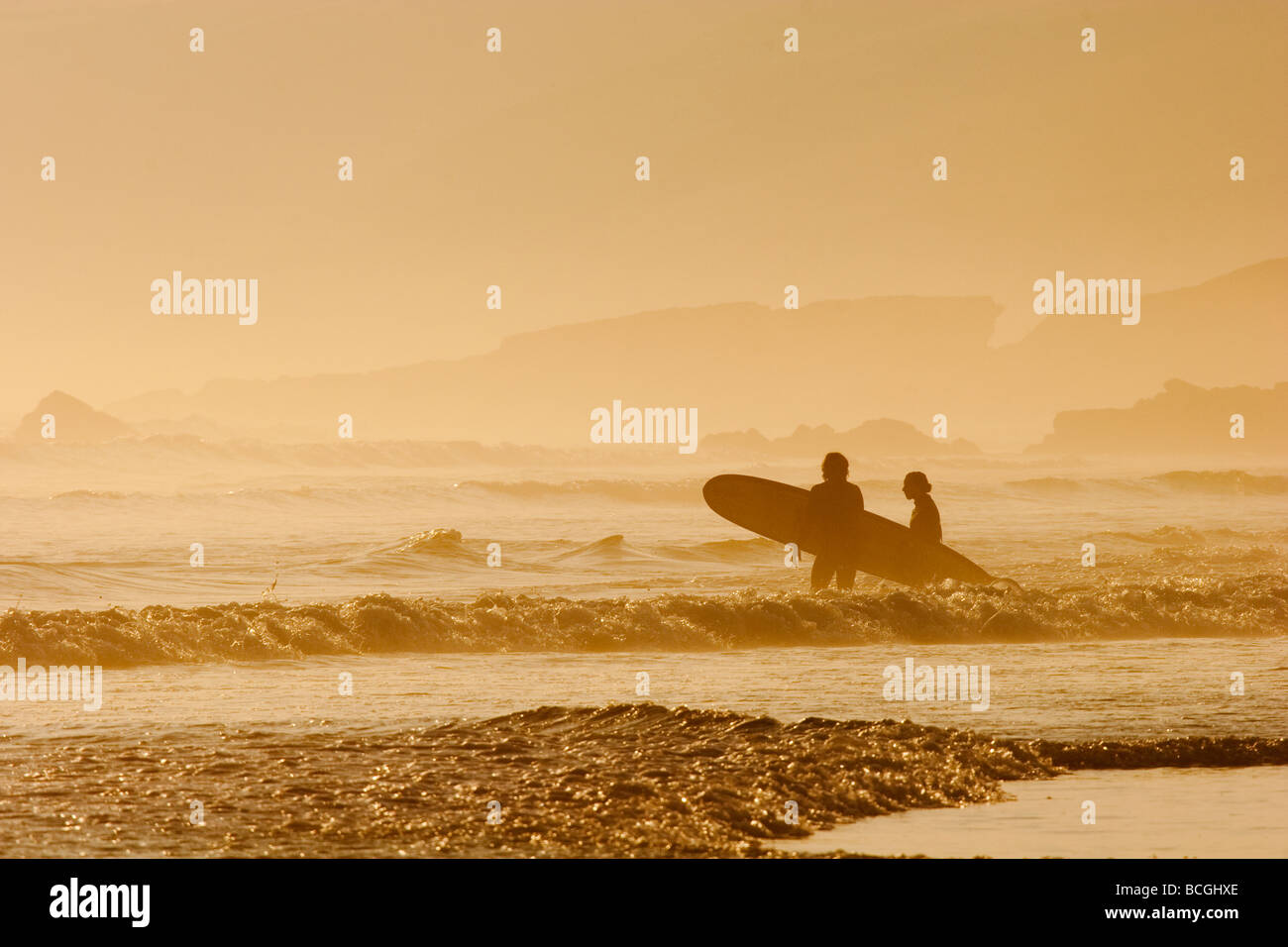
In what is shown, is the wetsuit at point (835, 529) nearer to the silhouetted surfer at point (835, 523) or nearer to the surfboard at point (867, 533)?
the silhouetted surfer at point (835, 523)

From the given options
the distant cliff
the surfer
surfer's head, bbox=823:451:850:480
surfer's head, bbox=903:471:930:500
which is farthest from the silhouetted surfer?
the distant cliff

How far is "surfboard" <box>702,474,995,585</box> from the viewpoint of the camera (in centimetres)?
1705

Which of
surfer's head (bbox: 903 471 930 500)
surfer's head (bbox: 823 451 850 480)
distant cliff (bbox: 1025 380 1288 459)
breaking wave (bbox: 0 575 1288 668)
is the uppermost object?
distant cliff (bbox: 1025 380 1288 459)

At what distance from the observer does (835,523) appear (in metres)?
16.5

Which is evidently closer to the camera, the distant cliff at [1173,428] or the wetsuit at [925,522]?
the wetsuit at [925,522]

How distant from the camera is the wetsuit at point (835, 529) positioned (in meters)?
16.0

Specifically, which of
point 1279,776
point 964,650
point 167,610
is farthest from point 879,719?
point 167,610

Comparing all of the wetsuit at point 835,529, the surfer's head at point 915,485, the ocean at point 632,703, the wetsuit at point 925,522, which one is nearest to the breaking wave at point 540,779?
the ocean at point 632,703

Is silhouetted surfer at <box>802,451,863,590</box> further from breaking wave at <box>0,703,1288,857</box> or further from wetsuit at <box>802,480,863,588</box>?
breaking wave at <box>0,703,1288,857</box>

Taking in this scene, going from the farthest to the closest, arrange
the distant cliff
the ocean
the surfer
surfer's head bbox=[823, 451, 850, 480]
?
the distant cliff < the surfer < surfer's head bbox=[823, 451, 850, 480] < the ocean

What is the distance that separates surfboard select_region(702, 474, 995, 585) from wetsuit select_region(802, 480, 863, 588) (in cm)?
30

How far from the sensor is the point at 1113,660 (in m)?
11.9
